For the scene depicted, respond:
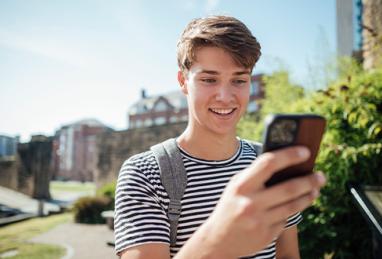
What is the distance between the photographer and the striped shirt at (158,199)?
127 centimetres

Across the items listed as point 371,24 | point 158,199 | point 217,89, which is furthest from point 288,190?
point 371,24

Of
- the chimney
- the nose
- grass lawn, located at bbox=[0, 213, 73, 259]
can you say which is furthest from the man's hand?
the chimney

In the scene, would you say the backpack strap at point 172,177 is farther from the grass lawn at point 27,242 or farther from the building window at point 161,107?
the building window at point 161,107

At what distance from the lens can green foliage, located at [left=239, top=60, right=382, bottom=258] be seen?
12.1 ft

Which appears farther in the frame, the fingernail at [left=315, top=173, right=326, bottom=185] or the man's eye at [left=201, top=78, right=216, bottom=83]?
the man's eye at [left=201, top=78, right=216, bottom=83]

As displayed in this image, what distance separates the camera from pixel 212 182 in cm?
159

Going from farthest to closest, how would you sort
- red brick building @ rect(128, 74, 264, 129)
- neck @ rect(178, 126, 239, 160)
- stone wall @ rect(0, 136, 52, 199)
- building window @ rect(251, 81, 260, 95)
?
red brick building @ rect(128, 74, 264, 129), building window @ rect(251, 81, 260, 95), stone wall @ rect(0, 136, 52, 199), neck @ rect(178, 126, 239, 160)

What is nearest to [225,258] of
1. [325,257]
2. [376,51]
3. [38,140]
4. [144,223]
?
[144,223]

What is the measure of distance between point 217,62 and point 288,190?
89 centimetres

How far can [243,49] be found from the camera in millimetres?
1529

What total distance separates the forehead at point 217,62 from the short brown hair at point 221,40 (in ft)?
0.06

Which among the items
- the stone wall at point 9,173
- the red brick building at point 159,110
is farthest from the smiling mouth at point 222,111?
the red brick building at point 159,110

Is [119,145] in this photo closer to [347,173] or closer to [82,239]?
[82,239]

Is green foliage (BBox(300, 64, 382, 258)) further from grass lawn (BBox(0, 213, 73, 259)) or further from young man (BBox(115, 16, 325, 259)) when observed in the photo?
grass lawn (BBox(0, 213, 73, 259))
